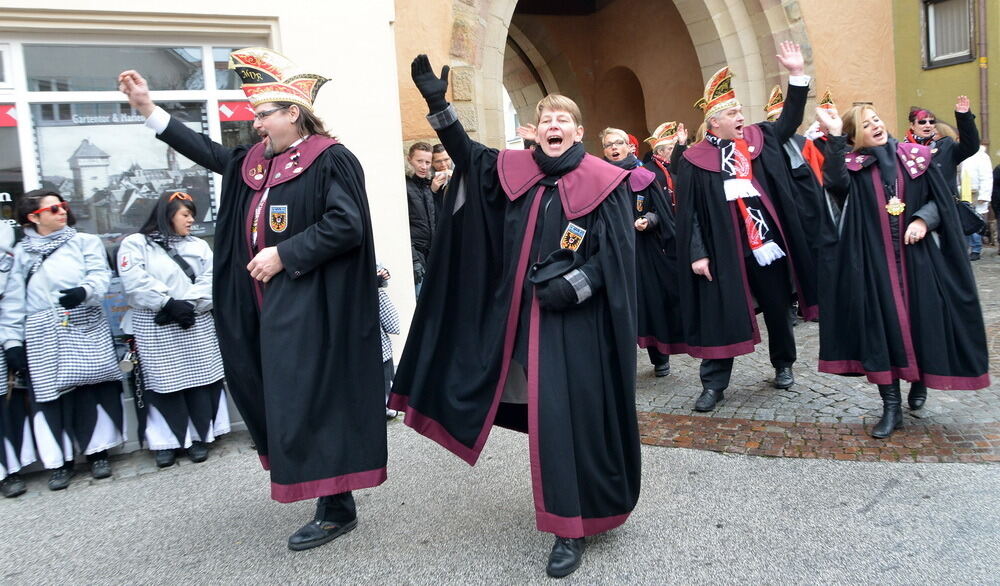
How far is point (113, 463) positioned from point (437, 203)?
3.11m

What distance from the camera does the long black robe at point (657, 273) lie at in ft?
20.0

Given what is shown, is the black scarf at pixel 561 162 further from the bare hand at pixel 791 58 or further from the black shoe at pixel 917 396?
the black shoe at pixel 917 396

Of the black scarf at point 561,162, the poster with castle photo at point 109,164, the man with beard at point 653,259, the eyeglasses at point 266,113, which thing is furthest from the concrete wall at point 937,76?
the eyeglasses at point 266,113

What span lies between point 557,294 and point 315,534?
1.55 metres

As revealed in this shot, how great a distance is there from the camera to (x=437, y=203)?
22.3 feet

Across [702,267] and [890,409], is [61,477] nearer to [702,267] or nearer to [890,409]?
[702,267]

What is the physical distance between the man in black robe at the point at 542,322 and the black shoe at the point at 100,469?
7.15 feet

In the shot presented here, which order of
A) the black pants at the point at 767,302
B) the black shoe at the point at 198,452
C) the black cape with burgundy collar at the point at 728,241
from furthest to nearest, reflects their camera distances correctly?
the black pants at the point at 767,302
the black cape with burgundy collar at the point at 728,241
the black shoe at the point at 198,452

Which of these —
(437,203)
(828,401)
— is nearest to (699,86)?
(437,203)

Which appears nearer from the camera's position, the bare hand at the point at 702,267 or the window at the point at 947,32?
the bare hand at the point at 702,267

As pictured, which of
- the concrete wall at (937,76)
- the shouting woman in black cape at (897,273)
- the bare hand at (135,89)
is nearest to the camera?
the bare hand at (135,89)

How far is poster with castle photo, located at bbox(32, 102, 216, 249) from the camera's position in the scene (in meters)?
5.98

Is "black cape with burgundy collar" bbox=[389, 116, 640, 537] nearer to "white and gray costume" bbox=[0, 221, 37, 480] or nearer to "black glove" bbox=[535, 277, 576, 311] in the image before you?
"black glove" bbox=[535, 277, 576, 311]

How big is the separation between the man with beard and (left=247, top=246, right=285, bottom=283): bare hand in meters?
3.28
